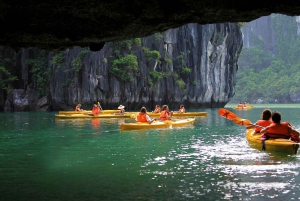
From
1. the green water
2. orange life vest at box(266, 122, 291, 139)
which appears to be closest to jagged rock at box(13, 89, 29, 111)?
the green water

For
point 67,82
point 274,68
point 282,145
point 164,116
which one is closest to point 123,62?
point 67,82

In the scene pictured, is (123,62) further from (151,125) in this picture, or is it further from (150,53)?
(151,125)

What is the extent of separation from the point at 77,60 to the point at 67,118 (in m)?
13.2

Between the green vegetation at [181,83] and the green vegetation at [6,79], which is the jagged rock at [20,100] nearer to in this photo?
the green vegetation at [6,79]

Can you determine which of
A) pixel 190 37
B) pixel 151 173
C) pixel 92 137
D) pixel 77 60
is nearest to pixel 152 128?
pixel 92 137

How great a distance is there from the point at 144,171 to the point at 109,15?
409 centimetres

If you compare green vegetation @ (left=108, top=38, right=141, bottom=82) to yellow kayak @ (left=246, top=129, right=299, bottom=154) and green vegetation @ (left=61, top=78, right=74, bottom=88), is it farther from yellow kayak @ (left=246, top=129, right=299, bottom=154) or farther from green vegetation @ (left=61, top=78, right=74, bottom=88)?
yellow kayak @ (left=246, top=129, right=299, bottom=154)

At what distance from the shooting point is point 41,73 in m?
42.4

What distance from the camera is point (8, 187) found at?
23.4 ft

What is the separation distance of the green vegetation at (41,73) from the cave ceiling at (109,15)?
120 feet

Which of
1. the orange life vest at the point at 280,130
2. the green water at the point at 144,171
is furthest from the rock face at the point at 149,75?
the orange life vest at the point at 280,130

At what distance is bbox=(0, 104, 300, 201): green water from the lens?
6629 millimetres

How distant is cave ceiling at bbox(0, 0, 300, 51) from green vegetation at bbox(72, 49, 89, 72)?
108 feet

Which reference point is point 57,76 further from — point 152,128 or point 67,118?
point 152,128
